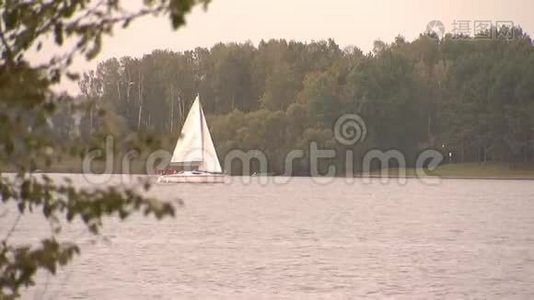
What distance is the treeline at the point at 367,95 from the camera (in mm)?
94062

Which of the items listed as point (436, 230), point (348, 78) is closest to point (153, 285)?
point (436, 230)

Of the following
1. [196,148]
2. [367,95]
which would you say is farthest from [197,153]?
[367,95]

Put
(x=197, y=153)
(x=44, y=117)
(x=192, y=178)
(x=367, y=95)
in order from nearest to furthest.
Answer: (x=44, y=117) < (x=197, y=153) < (x=192, y=178) < (x=367, y=95)

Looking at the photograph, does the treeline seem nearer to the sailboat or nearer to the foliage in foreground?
the sailboat

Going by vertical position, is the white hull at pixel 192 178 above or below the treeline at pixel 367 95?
below

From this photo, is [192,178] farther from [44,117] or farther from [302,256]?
[44,117]

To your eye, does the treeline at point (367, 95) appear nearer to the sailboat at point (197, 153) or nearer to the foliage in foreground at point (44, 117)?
the sailboat at point (197, 153)

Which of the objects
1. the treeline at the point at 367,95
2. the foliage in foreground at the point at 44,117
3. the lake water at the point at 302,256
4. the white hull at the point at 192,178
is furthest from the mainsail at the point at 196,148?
the foliage in foreground at the point at 44,117

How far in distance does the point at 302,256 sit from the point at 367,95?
7293 centimetres

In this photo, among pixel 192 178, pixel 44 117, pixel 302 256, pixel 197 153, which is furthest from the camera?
pixel 192 178

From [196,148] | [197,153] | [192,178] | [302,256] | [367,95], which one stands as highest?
[367,95]

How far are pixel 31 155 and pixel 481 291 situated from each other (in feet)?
50.4

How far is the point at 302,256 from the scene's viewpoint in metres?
24.7

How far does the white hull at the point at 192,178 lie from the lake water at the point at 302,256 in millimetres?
20626
